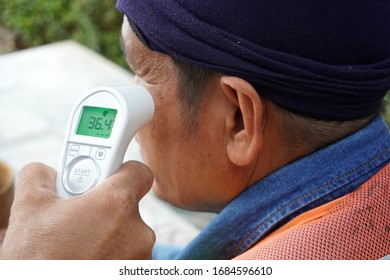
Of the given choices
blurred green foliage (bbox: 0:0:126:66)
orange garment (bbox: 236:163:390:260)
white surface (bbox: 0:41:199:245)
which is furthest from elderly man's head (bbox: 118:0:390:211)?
blurred green foliage (bbox: 0:0:126:66)

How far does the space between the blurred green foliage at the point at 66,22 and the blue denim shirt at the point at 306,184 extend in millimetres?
3195

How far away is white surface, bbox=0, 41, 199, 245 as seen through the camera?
5.70 feet

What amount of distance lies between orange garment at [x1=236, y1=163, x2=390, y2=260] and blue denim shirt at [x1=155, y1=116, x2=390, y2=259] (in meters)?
0.05

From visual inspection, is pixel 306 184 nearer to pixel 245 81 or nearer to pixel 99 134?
pixel 245 81

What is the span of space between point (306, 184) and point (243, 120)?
17cm

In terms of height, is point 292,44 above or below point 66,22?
above

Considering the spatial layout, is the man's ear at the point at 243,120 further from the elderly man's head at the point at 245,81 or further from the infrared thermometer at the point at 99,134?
the infrared thermometer at the point at 99,134

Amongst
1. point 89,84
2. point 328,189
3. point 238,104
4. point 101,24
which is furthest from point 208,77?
point 101,24

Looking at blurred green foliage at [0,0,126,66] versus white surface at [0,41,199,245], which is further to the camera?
blurred green foliage at [0,0,126,66]

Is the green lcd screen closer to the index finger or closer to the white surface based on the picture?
the index finger

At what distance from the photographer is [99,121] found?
103 centimetres

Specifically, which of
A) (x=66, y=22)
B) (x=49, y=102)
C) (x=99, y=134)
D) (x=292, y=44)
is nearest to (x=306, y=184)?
(x=292, y=44)

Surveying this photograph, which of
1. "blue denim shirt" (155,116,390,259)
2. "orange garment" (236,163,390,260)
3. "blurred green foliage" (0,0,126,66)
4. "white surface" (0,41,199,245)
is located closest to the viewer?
"orange garment" (236,163,390,260)

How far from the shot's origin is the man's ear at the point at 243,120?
101 cm
